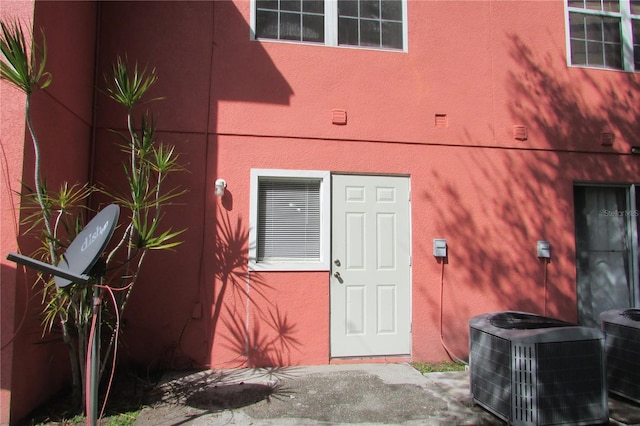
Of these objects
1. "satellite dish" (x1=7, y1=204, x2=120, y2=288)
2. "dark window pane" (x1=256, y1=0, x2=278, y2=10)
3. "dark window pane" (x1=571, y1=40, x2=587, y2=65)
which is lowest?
"satellite dish" (x1=7, y1=204, x2=120, y2=288)

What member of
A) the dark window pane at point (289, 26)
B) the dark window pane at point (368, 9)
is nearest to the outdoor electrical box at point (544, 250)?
the dark window pane at point (368, 9)

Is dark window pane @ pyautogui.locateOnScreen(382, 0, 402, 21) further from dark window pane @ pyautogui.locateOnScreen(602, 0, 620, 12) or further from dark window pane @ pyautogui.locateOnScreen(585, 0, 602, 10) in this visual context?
dark window pane @ pyautogui.locateOnScreen(602, 0, 620, 12)

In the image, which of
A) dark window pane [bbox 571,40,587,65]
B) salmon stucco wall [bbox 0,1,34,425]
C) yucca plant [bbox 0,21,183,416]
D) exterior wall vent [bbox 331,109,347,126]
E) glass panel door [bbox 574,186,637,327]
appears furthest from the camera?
dark window pane [bbox 571,40,587,65]

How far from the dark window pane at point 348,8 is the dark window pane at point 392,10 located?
0.38 meters

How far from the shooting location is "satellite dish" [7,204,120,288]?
254cm

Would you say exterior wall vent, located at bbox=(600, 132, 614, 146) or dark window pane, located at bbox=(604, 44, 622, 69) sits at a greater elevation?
dark window pane, located at bbox=(604, 44, 622, 69)

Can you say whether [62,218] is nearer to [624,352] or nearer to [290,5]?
[290,5]

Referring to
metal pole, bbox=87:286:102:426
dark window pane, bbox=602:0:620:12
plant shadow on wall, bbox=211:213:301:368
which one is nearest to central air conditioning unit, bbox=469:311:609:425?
plant shadow on wall, bbox=211:213:301:368

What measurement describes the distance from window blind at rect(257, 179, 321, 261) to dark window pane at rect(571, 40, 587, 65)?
4102 mm

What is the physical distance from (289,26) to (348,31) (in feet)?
Answer: 2.53

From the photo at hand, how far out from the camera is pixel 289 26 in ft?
18.4

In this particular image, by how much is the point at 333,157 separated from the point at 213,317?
238cm

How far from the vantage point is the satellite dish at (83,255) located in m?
2.54

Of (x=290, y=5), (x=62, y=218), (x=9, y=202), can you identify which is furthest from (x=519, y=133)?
(x=9, y=202)
